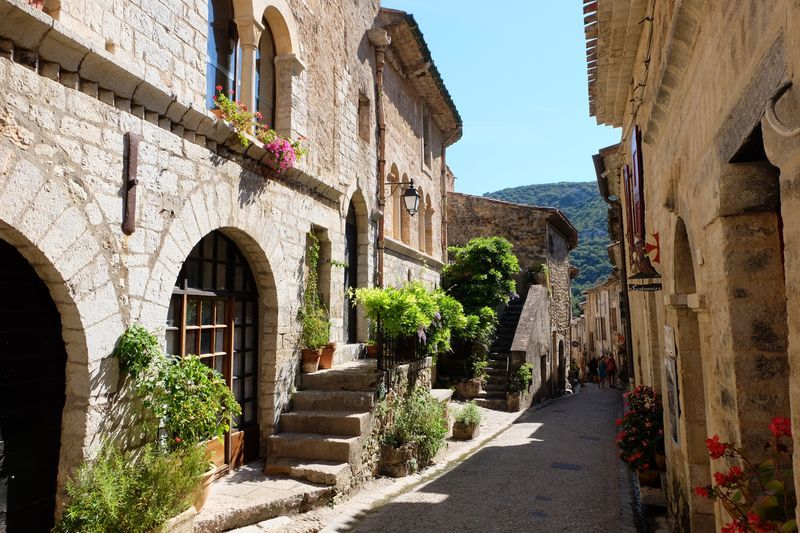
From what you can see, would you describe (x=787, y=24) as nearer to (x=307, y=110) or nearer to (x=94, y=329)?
(x=94, y=329)

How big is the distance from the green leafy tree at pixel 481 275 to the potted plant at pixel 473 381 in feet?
6.59

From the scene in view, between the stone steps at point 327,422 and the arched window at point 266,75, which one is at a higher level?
the arched window at point 266,75

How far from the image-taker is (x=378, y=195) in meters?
10.8

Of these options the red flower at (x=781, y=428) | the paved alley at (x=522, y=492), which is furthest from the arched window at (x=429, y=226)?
the red flower at (x=781, y=428)

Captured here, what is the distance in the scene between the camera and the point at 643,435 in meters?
6.52

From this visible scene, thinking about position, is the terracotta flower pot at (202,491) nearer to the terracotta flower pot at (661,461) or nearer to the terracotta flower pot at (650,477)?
the terracotta flower pot at (650,477)

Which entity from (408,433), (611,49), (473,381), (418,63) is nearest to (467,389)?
(473,381)

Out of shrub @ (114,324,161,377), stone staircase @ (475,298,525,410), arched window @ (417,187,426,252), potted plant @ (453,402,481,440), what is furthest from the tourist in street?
shrub @ (114,324,161,377)

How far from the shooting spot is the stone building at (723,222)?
2.05 m

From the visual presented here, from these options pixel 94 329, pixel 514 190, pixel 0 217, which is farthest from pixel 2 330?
pixel 514 190

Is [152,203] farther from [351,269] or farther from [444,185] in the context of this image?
[444,185]

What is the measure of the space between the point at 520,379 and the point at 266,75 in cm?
1045

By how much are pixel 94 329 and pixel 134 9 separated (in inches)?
111

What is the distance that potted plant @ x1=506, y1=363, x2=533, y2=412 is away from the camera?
1382 centimetres
